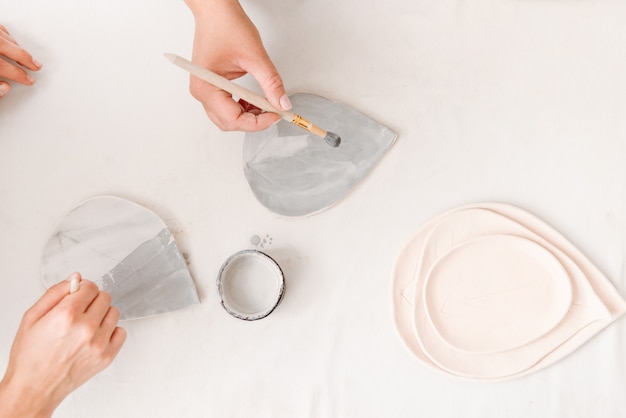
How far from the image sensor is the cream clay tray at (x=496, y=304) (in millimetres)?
721

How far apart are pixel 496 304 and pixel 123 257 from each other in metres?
0.52

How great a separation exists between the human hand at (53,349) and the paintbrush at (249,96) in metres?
0.30

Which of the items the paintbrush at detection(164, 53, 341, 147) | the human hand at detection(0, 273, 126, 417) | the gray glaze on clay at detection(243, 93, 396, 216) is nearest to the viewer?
the paintbrush at detection(164, 53, 341, 147)

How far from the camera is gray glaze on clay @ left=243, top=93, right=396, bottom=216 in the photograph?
749 millimetres

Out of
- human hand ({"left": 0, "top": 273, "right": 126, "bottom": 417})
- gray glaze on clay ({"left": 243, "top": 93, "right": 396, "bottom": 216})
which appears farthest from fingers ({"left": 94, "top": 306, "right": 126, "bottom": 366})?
gray glaze on clay ({"left": 243, "top": 93, "right": 396, "bottom": 216})

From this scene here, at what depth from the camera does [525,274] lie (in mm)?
727

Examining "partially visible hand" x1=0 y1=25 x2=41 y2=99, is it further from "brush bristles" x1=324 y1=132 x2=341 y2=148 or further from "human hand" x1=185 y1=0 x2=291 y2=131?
"brush bristles" x1=324 y1=132 x2=341 y2=148

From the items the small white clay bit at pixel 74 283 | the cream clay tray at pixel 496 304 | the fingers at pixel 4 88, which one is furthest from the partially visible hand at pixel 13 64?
the cream clay tray at pixel 496 304

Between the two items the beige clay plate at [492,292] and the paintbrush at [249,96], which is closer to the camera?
the paintbrush at [249,96]

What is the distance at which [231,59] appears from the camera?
0.69 meters

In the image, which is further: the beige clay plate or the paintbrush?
the beige clay plate

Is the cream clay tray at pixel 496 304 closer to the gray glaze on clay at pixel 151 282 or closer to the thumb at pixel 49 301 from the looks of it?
the gray glaze on clay at pixel 151 282

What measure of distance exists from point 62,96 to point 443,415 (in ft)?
2.32

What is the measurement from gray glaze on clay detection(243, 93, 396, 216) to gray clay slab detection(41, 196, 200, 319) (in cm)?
16
